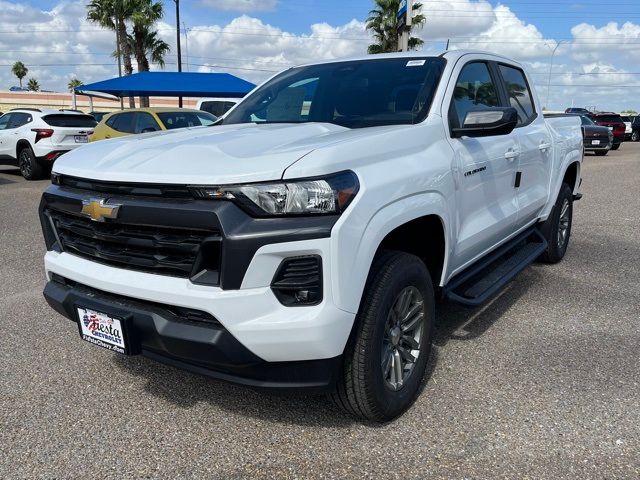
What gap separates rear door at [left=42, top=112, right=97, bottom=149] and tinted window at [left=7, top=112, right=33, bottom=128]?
553 millimetres

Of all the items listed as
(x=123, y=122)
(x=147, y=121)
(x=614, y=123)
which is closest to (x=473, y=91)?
(x=147, y=121)

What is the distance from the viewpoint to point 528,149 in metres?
4.26

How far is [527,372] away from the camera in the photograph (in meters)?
3.41

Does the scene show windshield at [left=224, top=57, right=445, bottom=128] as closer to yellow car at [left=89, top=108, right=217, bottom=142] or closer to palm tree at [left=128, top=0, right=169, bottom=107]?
yellow car at [left=89, top=108, right=217, bottom=142]

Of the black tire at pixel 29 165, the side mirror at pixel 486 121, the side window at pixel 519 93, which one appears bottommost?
the black tire at pixel 29 165

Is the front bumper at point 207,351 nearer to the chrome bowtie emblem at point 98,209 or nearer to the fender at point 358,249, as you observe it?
the fender at point 358,249

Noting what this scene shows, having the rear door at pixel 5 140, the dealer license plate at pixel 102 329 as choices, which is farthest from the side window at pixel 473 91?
the rear door at pixel 5 140

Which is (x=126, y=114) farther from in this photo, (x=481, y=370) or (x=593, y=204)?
(x=481, y=370)

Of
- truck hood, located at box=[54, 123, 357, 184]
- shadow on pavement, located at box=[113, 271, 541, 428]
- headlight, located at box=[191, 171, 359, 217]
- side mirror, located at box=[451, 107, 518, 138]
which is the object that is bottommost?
shadow on pavement, located at box=[113, 271, 541, 428]

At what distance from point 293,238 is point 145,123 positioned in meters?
10.2

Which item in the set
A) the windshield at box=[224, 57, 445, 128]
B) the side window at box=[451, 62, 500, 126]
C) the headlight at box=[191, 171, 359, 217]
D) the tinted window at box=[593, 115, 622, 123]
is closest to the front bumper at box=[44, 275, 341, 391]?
the headlight at box=[191, 171, 359, 217]

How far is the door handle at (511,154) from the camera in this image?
3.82 metres

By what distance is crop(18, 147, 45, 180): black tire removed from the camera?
1306 cm

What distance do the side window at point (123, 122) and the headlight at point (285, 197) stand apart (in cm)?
1049
